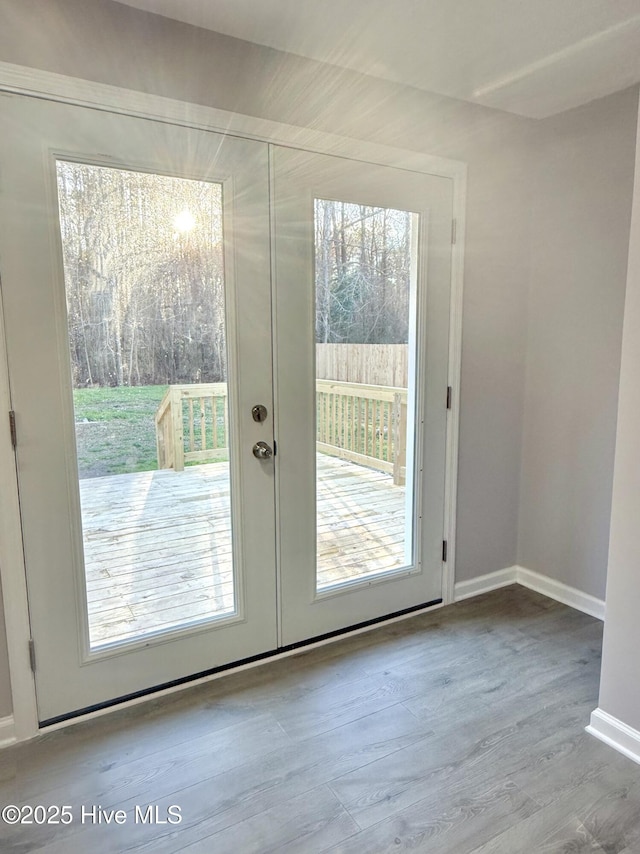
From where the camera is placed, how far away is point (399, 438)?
102 inches

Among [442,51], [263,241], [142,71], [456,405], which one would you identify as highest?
[442,51]

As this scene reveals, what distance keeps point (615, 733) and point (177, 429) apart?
185cm

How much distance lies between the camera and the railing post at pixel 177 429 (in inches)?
79.3

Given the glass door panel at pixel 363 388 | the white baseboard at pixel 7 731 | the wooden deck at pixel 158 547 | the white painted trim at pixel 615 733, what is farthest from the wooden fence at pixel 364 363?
the white baseboard at pixel 7 731

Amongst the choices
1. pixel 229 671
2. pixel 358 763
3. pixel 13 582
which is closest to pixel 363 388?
pixel 229 671

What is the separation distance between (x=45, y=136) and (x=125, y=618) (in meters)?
1.67

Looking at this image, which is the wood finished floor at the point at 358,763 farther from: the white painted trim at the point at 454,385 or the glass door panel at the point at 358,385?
the white painted trim at the point at 454,385

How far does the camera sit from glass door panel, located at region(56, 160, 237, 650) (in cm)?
183

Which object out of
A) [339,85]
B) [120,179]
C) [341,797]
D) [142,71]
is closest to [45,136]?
[120,179]

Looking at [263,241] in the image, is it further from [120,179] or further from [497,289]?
[497,289]

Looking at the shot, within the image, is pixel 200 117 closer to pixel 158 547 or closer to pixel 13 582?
pixel 158 547

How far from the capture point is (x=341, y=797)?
161 cm

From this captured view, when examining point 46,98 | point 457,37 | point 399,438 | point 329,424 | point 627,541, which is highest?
point 457,37

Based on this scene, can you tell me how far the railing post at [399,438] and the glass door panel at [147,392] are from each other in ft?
2.79
